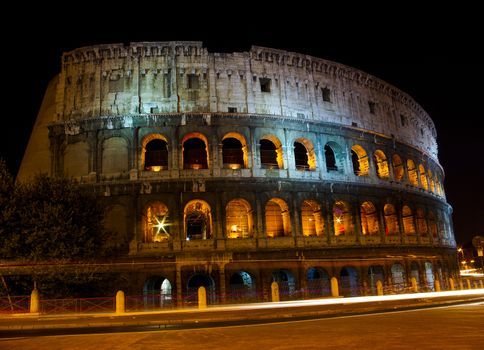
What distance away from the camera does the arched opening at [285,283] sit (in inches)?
916

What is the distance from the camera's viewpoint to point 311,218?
1110 inches

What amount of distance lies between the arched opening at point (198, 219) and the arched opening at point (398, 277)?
1228 cm

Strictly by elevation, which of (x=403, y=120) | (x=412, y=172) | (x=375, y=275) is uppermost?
(x=403, y=120)

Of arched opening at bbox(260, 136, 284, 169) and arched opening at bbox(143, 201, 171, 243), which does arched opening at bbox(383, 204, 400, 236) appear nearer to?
arched opening at bbox(260, 136, 284, 169)

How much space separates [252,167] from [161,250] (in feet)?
23.0

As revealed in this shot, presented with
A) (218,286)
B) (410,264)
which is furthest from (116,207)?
(410,264)

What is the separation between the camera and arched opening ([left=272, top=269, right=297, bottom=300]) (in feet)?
76.3

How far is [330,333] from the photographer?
9.26 m

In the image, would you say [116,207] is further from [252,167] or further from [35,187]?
[252,167]

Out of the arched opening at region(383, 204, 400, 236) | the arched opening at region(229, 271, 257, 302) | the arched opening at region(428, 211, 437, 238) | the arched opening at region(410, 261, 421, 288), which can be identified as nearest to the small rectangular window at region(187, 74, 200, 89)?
the arched opening at region(229, 271, 257, 302)

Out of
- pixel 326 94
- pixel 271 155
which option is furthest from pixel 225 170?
pixel 326 94

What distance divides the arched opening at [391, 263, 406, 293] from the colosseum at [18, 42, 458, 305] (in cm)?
14

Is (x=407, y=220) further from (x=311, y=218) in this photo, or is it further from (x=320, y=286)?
(x=320, y=286)

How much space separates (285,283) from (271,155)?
28.4 feet
